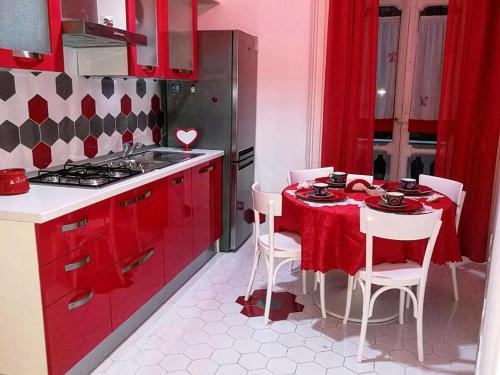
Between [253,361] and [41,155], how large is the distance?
1.65m

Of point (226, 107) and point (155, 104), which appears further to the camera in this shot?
point (155, 104)

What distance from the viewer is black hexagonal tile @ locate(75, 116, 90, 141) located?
286 cm

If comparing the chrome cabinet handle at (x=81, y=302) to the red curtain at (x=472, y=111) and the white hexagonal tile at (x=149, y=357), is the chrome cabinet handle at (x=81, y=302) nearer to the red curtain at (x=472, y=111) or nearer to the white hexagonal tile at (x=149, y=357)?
the white hexagonal tile at (x=149, y=357)

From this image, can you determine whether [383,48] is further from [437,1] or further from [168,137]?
[168,137]

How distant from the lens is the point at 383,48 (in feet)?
13.0

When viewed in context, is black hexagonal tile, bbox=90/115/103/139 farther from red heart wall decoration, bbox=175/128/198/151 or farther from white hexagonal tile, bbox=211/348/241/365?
white hexagonal tile, bbox=211/348/241/365

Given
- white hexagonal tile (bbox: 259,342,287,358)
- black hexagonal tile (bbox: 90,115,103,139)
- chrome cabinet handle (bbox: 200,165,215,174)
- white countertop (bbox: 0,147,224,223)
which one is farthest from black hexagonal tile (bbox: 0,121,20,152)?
white hexagonal tile (bbox: 259,342,287,358)

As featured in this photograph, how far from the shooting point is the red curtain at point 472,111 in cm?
342

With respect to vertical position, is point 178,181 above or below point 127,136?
below

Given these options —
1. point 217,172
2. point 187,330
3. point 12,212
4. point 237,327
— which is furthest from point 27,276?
point 217,172

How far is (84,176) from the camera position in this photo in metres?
2.49

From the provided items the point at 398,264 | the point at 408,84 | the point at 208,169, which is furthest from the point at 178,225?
the point at 408,84

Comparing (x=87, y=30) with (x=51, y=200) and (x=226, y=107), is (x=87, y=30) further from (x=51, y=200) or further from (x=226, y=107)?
(x=226, y=107)

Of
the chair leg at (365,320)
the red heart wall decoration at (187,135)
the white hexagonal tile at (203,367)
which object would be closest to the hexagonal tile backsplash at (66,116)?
the red heart wall decoration at (187,135)
